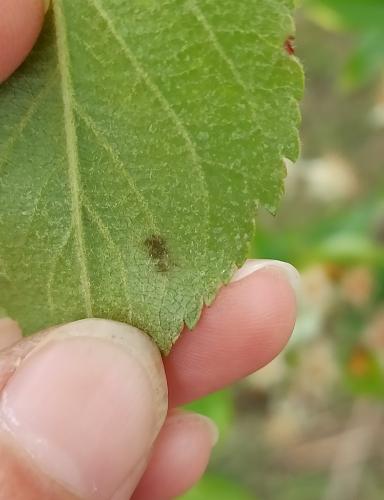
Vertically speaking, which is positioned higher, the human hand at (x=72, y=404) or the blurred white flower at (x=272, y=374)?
the human hand at (x=72, y=404)

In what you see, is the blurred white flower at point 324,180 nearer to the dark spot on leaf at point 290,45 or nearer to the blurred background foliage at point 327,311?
the blurred background foliage at point 327,311

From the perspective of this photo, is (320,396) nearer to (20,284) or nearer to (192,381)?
(192,381)

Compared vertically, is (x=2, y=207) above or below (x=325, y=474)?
above

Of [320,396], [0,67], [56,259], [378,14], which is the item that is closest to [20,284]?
[56,259]

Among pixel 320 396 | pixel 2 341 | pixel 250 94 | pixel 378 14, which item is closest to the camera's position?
pixel 250 94

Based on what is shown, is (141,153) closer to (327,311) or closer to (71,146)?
(71,146)

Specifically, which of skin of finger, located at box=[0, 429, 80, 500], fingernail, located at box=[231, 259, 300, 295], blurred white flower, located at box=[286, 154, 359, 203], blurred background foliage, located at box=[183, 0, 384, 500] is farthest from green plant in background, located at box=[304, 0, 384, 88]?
skin of finger, located at box=[0, 429, 80, 500]

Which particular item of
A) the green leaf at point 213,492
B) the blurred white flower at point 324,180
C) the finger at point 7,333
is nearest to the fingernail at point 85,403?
the finger at point 7,333
